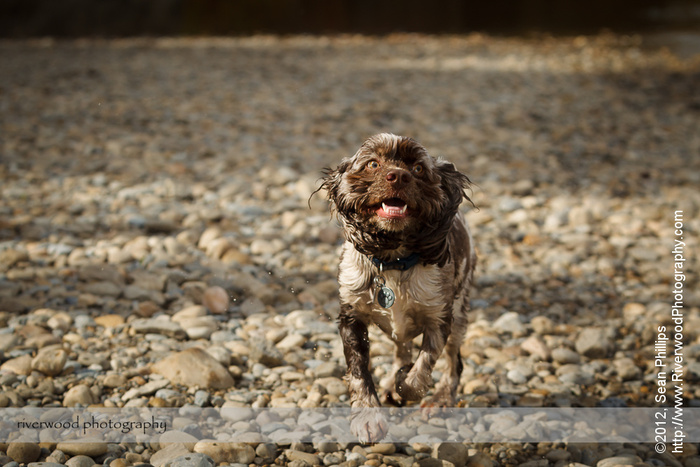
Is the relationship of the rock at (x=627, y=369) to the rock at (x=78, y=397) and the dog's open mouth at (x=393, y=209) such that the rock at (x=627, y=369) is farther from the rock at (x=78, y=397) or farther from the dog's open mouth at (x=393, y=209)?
the rock at (x=78, y=397)

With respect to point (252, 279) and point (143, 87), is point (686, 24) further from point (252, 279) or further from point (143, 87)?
point (252, 279)

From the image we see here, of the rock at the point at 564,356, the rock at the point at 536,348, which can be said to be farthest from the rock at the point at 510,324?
the rock at the point at 564,356

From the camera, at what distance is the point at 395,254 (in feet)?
10.8

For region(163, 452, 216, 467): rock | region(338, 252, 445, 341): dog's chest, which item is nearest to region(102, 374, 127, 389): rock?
region(163, 452, 216, 467): rock

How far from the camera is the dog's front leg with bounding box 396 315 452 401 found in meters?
3.40

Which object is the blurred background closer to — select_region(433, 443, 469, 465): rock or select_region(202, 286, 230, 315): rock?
select_region(202, 286, 230, 315): rock

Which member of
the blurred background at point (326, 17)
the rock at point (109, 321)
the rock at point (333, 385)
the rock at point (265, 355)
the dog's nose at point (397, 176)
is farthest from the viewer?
the blurred background at point (326, 17)

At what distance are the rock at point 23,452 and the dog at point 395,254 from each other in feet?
5.24

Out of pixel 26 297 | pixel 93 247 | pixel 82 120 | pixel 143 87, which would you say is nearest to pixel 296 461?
pixel 26 297

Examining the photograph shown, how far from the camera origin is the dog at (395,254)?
10.1 ft

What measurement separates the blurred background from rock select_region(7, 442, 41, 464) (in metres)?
17.7

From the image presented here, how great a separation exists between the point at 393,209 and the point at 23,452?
2.19 meters

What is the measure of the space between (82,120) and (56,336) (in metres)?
6.43

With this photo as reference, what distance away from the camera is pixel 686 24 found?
25234mm
